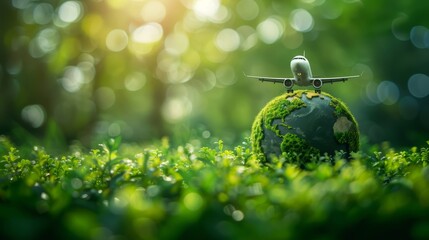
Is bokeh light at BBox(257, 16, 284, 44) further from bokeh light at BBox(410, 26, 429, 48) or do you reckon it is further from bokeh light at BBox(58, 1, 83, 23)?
bokeh light at BBox(410, 26, 429, 48)

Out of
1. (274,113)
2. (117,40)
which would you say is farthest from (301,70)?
(117,40)

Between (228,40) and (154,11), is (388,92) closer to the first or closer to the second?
(228,40)

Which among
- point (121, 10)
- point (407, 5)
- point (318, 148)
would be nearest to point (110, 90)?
point (121, 10)

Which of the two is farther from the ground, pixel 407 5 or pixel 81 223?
pixel 407 5

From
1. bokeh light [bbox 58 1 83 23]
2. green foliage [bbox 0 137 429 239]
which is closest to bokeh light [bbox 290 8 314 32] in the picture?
bokeh light [bbox 58 1 83 23]

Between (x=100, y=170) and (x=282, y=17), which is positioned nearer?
(x=100, y=170)

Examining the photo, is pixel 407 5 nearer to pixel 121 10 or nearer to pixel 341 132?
pixel 121 10
